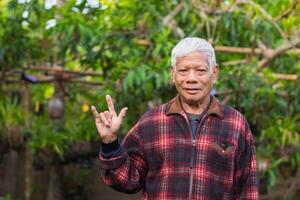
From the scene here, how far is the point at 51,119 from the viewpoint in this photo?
22.2 ft

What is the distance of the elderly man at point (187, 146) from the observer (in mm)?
2543

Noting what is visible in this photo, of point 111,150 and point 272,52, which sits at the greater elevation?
point 111,150

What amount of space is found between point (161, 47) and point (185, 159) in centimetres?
304

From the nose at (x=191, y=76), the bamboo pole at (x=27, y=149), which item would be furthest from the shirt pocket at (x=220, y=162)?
the bamboo pole at (x=27, y=149)

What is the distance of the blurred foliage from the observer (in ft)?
18.1

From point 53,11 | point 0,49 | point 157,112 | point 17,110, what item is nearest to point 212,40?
point 53,11

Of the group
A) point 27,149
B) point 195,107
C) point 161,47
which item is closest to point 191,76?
point 195,107

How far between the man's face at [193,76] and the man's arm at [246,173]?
231 millimetres

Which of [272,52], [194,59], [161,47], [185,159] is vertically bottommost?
[272,52]

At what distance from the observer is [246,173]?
2676 millimetres

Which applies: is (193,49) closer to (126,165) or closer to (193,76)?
(193,76)

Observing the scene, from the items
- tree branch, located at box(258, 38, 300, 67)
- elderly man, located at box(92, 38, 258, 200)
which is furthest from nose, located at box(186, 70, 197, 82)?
tree branch, located at box(258, 38, 300, 67)

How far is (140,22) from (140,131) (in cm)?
324

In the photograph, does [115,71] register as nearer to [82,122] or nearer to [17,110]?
[82,122]
